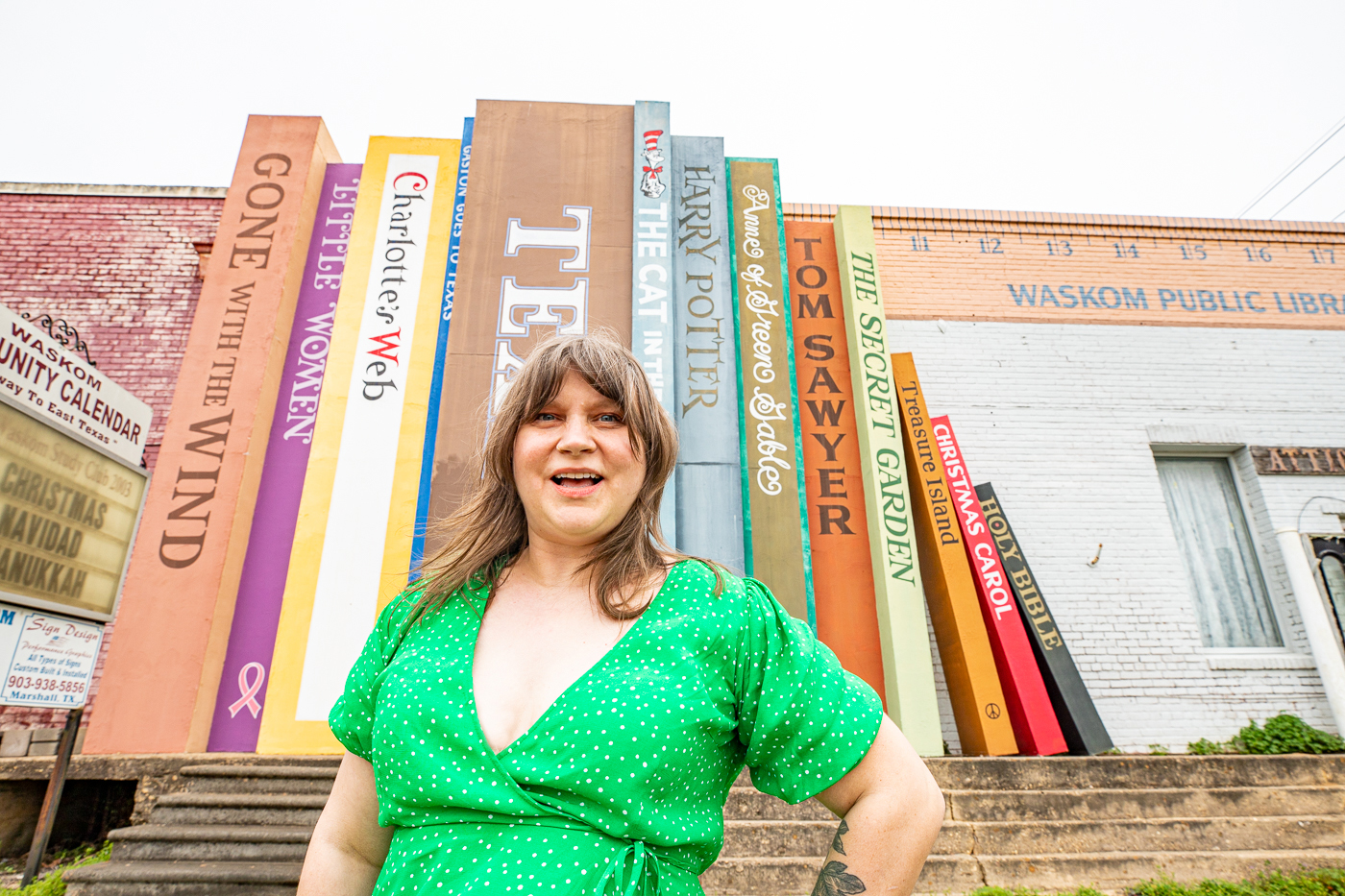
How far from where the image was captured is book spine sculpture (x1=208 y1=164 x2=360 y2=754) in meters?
4.81

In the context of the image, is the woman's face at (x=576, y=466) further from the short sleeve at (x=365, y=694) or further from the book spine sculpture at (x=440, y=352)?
the book spine sculpture at (x=440, y=352)

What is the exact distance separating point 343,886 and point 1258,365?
8666 millimetres

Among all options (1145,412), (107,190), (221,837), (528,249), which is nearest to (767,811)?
(221,837)

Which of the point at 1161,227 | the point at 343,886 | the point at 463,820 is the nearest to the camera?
the point at 463,820

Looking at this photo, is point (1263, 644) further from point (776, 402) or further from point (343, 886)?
point (343, 886)

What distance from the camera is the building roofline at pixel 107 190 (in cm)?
731

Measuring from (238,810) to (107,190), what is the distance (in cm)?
682

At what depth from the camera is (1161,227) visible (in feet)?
24.2

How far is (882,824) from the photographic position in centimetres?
102

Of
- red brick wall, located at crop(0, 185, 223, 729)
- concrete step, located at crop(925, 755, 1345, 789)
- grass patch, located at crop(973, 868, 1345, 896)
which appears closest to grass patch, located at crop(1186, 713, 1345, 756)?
concrete step, located at crop(925, 755, 1345, 789)

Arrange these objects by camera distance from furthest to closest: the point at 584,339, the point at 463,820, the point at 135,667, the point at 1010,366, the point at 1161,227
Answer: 1. the point at 1161,227
2. the point at 1010,366
3. the point at 135,667
4. the point at 584,339
5. the point at 463,820

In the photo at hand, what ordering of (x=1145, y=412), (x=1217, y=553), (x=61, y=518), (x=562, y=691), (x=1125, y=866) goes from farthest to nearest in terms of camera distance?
1. (x=1145, y=412)
2. (x=1217, y=553)
3. (x=61, y=518)
4. (x=1125, y=866)
5. (x=562, y=691)

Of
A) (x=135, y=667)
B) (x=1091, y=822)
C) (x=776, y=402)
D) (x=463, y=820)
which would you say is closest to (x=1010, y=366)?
(x=776, y=402)

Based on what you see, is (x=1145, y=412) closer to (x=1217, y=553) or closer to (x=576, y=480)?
(x=1217, y=553)
